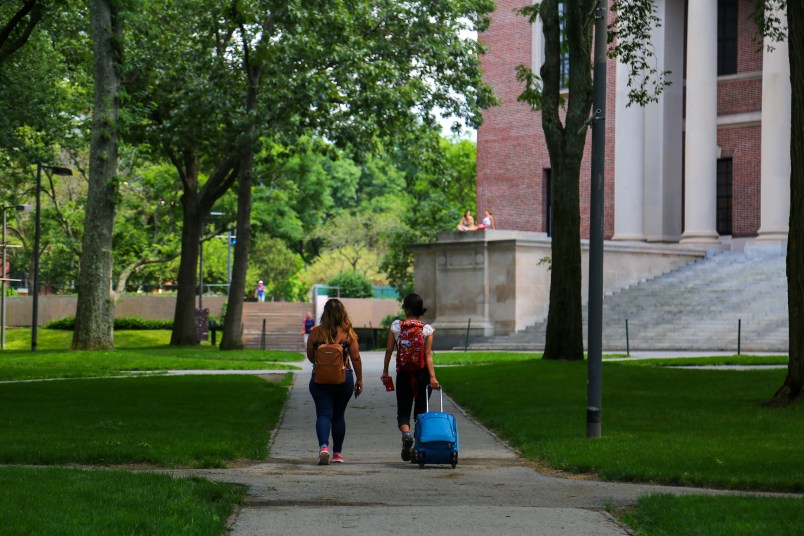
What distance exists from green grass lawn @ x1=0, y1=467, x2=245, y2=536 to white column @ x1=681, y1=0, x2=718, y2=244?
38222 mm

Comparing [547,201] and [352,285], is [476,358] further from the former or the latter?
[352,285]

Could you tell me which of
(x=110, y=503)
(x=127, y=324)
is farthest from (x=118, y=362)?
(x=127, y=324)

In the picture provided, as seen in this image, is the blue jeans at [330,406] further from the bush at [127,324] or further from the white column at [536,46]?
the bush at [127,324]

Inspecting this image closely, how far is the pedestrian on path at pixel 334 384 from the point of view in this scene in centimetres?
1266

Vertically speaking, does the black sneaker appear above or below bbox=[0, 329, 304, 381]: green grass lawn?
above

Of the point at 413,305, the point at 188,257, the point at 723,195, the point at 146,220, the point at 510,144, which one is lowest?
the point at 413,305

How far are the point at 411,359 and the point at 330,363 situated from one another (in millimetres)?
785

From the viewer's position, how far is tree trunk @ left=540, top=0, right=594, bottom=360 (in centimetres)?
2712

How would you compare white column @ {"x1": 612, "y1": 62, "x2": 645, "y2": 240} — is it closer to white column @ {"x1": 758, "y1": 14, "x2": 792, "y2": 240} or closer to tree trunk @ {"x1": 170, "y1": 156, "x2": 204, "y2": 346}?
white column @ {"x1": 758, "y1": 14, "x2": 792, "y2": 240}

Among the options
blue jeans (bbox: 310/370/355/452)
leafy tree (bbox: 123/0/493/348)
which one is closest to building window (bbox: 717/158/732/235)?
leafy tree (bbox: 123/0/493/348)

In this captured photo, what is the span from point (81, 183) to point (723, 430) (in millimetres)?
53128

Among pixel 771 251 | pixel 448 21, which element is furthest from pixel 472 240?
pixel 771 251

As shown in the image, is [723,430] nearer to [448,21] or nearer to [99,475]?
[99,475]

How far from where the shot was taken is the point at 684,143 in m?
50.8
